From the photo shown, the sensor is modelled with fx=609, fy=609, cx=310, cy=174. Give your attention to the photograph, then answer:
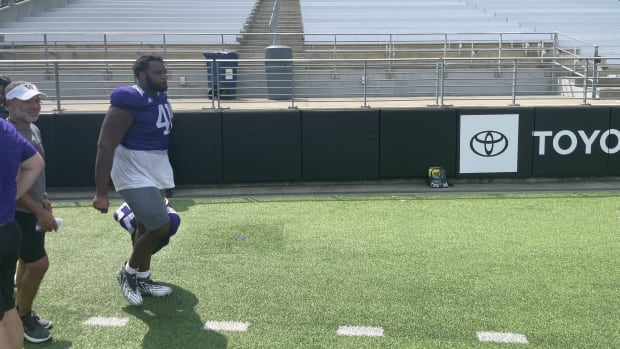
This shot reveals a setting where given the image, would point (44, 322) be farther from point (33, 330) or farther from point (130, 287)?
point (130, 287)

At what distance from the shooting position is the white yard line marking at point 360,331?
4.05 meters

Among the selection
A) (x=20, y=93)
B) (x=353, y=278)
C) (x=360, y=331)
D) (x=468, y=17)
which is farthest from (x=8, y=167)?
(x=468, y=17)

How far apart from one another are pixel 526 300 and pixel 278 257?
223 cm

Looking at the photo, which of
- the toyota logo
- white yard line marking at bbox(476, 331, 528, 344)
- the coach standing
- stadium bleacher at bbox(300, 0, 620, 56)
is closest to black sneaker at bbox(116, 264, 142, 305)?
the coach standing

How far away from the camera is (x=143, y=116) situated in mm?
4391

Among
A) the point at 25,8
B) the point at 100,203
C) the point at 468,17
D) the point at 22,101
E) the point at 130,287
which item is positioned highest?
the point at 25,8

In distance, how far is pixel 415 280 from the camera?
Result: 199 inches

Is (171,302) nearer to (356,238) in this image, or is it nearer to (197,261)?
(197,261)

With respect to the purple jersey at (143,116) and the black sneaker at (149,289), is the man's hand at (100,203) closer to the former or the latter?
the purple jersey at (143,116)

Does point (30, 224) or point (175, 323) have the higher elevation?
point (30, 224)

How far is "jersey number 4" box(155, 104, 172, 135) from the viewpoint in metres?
4.48

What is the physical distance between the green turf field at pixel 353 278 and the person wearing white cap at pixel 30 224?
0.18 m

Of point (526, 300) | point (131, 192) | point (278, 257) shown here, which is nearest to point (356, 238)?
point (278, 257)

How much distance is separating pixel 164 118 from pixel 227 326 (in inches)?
62.4
